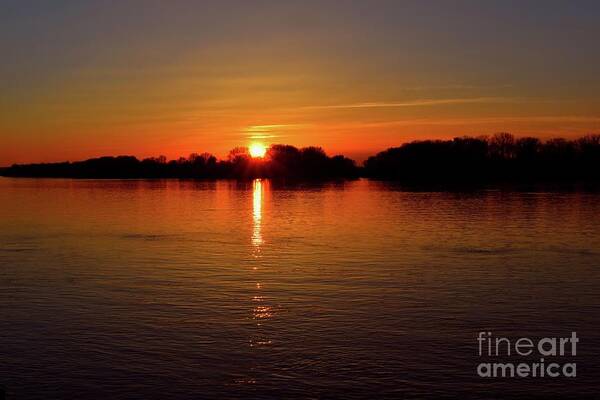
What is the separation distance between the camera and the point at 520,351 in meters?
14.5

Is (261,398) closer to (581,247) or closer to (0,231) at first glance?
(581,247)

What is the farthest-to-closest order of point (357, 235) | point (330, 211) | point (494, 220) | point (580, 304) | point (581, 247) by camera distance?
point (330, 211) → point (494, 220) → point (357, 235) → point (581, 247) → point (580, 304)

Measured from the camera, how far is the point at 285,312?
18.0 metres

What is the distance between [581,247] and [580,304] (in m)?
14.9

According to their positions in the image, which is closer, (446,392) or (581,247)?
(446,392)

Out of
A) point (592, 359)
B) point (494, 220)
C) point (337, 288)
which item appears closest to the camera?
point (592, 359)

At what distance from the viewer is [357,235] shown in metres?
39.2

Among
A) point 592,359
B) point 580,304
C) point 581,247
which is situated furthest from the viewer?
point 581,247

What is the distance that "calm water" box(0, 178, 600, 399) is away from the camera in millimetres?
12578

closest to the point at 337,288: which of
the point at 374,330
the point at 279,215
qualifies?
the point at 374,330

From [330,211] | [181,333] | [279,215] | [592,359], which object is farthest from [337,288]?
[330,211]

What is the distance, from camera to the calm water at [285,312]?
12578 mm

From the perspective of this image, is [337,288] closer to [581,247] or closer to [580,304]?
[580,304]

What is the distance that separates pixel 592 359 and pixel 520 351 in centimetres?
145
